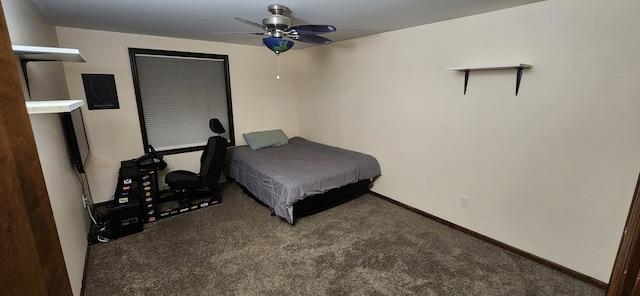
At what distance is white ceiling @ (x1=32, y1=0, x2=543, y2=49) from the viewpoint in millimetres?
2092

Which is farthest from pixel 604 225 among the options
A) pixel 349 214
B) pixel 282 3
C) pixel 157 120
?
pixel 157 120

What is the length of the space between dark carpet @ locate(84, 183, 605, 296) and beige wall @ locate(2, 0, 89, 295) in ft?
1.11

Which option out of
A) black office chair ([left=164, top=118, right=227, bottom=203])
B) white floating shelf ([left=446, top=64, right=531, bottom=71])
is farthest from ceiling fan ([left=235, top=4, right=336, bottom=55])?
black office chair ([left=164, top=118, right=227, bottom=203])

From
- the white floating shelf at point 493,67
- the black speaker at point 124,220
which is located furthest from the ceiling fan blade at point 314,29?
the black speaker at point 124,220

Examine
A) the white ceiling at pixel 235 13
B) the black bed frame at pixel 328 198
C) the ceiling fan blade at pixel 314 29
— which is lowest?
the black bed frame at pixel 328 198

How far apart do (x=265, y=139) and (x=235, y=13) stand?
2149 millimetres

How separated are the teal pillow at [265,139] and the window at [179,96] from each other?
40 cm

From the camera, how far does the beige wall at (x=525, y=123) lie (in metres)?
1.84

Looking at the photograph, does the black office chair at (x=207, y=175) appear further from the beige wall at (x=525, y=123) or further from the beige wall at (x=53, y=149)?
the beige wall at (x=525, y=123)

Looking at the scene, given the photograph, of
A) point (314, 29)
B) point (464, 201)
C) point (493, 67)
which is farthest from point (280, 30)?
point (464, 201)

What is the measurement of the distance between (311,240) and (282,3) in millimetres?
2117

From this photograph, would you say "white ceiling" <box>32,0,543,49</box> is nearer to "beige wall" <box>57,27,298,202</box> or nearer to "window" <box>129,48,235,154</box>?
"beige wall" <box>57,27,298,202</box>

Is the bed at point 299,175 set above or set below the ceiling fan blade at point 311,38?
below

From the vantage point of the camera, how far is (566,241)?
213 centimetres
